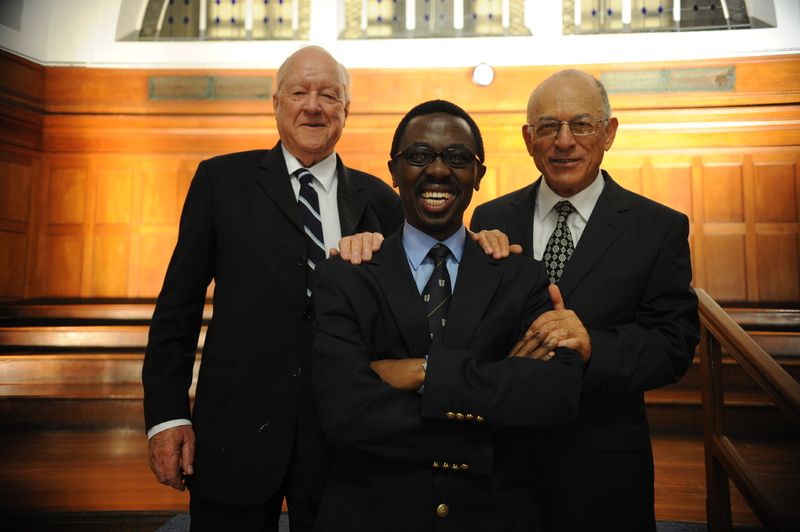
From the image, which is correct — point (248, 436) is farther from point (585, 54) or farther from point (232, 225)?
point (585, 54)

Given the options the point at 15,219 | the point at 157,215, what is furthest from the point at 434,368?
the point at 15,219

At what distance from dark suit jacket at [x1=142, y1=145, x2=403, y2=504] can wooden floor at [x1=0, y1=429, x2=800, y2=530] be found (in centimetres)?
145

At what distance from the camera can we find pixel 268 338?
1528 millimetres

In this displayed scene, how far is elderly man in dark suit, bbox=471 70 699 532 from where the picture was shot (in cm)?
140

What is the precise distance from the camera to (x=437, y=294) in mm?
1281

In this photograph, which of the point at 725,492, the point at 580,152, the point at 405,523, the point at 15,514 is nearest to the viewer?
the point at 405,523

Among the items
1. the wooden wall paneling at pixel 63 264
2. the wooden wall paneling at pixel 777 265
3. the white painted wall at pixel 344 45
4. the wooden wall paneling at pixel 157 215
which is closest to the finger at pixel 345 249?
the white painted wall at pixel 344 45

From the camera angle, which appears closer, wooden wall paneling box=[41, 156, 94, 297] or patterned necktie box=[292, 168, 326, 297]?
patterned necktie box=[292, 168, 326, 297]

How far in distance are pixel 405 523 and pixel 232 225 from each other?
0.86 meters

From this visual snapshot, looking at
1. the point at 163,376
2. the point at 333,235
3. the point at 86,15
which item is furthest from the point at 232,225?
the point at 86,15

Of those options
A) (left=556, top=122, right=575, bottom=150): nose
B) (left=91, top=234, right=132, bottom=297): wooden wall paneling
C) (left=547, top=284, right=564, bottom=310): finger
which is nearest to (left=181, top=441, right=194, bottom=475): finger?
(left=547, top=284, right=564, bottom=310): finger

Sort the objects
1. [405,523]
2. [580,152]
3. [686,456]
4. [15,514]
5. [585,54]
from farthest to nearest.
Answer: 1. [585,54]
2. [686,456]
3. [15,514]
4. [580,152]
5. [405,523]

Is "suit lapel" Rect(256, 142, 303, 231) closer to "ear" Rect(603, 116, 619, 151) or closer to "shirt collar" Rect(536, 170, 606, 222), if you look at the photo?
"shirt collar" Rect(536, 170, 606, 222)

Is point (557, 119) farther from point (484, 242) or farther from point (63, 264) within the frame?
point (63, 264)
